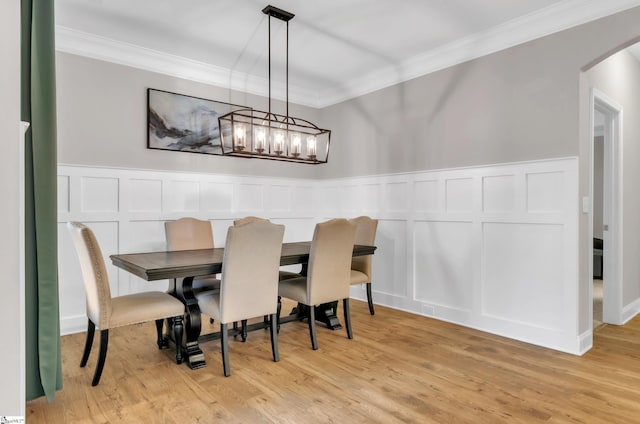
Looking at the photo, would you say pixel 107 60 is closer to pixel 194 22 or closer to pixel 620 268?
pixel 194 22

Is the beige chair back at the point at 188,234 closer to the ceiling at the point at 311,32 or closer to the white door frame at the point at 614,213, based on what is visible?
the ceiling at the point at 311,32

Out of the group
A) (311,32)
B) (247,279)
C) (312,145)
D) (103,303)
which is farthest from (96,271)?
(311,32)

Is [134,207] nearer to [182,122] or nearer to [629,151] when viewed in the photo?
[182,122]

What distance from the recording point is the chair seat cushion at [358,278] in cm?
372

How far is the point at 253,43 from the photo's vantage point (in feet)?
11.7

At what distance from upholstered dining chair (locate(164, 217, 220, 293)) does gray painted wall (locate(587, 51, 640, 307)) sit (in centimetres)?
388

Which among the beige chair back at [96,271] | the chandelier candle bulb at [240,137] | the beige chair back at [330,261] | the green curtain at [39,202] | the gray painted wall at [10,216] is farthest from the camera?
the beige chair back at [330,261]

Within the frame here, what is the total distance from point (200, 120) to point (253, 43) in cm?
106

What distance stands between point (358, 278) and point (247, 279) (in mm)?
1474

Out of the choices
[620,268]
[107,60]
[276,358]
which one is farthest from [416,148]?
[107,60]

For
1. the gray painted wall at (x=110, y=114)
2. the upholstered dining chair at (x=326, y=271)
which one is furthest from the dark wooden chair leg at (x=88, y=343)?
the gray painted wall at (x=110, y=114)

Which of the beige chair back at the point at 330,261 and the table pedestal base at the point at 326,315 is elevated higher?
the beige chair back at the point at 330,261

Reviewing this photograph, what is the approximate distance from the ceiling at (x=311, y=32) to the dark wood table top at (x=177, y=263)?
193 centimetres

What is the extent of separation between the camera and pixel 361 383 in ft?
7.83
